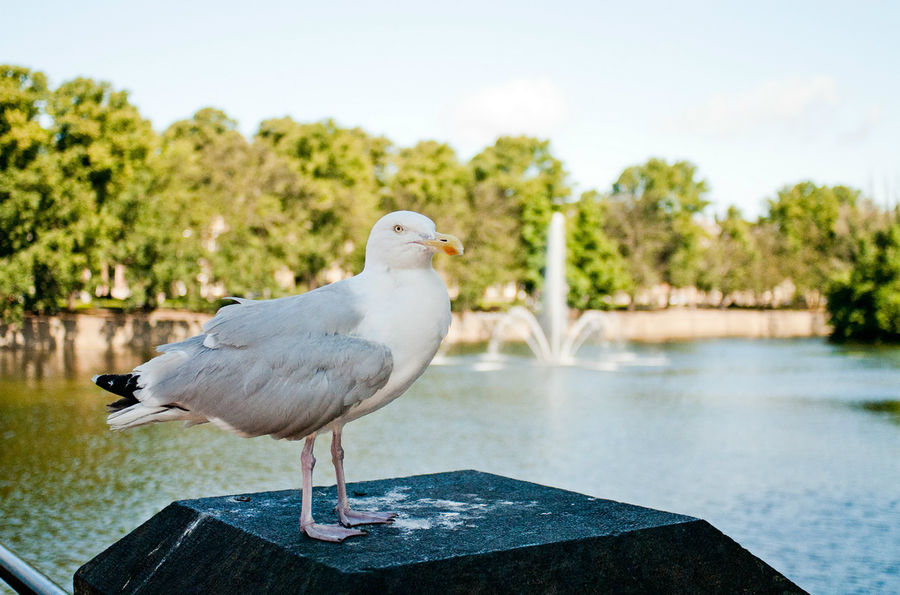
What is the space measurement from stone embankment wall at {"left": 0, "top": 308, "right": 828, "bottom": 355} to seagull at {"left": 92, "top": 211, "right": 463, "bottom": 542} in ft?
60.7

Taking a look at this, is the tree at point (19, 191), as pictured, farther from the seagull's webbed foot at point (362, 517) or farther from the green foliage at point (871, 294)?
the green foliage at point (871, 294)

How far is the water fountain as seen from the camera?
37284 millimetres

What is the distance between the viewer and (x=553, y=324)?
41.2 m

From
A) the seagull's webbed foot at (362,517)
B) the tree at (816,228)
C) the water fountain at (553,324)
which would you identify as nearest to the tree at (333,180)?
the water fountain at (553,324)

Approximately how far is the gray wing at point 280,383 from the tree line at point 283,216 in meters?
33.7

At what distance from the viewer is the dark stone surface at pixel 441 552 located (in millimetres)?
3109

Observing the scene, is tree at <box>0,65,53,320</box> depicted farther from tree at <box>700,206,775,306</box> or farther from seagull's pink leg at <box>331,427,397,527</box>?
tree at <box>700,206,775,306</box>

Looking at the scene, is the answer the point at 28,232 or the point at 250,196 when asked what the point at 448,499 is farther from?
the point at 250,196

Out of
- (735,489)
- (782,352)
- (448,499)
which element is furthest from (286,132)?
(448,499)

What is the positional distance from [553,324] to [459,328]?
324 inches

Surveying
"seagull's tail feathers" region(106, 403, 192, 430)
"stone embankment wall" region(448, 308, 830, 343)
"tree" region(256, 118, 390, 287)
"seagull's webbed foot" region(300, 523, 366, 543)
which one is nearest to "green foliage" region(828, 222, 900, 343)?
"stone embankment wall" region(448, 308, 830, 343)

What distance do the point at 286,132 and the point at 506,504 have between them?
54.2 meters

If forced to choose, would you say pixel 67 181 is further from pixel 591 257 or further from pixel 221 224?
pixel 591 257

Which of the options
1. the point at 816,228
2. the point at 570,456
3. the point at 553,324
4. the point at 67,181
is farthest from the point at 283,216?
the point at 816,228
